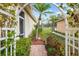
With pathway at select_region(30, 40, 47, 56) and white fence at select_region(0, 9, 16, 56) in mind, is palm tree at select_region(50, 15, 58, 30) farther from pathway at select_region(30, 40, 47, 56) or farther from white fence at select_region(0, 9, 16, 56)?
white fence at select_region(0, 9, 16, 56)

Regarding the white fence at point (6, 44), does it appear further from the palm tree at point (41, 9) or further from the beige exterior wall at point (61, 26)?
the beige exterior wall at point (61, 26)

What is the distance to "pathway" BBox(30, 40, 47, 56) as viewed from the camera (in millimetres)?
2812

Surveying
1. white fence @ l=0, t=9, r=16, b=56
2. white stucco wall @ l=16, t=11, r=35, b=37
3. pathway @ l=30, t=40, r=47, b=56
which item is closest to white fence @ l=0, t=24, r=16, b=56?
white fence @ l=0, t=9, r=16, b=56

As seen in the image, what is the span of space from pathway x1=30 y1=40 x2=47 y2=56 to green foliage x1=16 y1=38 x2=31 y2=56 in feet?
0.18

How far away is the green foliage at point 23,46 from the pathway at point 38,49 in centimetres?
5

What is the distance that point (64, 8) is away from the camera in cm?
282

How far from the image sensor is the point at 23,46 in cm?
280

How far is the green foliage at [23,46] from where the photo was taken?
2.80m

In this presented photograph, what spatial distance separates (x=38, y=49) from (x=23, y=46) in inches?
6.9

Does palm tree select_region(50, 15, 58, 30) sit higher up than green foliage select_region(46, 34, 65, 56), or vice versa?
palm tree select_region(50, 15, 58, 30)

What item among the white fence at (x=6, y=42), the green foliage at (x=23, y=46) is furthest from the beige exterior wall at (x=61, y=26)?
the white fence at (x=6, y=42)

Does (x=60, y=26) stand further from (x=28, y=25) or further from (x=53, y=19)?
(x=28, y=25)

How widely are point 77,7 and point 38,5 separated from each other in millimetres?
449

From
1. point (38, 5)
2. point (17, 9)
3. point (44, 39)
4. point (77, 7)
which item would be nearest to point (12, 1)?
point (17, 9)
